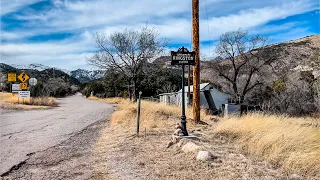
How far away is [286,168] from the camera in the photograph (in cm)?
558

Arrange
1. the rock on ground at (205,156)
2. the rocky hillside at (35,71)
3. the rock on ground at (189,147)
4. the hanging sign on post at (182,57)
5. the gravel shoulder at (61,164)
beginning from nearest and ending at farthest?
1. the gravel shoulder at (61,164)
2. the rock on ground at (205,156)
3. the rock on ground at (189,147)
4. the hanging sign on post at (182,57)
5. the rocky hillside at (35,71)

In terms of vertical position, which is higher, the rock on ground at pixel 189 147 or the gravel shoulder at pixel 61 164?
the rock on ground at pixel 189 147

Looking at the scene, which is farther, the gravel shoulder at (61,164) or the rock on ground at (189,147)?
the rock on ground at (189,147)

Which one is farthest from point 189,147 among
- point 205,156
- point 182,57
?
point 182,57

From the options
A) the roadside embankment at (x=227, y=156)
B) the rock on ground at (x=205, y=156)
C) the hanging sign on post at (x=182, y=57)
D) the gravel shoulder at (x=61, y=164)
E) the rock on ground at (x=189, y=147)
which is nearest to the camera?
the roadside embankment at (x=227, y=156)

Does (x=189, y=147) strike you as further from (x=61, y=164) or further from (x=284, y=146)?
(x=61, y=164)

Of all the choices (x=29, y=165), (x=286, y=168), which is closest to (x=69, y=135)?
(x=29, y=165)

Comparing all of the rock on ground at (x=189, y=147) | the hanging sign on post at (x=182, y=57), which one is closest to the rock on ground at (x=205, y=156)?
the rock on ground at (x=189, y=147)

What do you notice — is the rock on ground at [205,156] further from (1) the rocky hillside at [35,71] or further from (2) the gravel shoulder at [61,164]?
(1) the rocky hillside at [35,71]

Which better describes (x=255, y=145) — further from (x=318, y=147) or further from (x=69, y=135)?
(x=69, y=135)

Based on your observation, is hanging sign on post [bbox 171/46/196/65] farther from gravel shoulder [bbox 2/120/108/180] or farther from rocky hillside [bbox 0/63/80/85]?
rocky hillside [bbox 0/63/80/85]

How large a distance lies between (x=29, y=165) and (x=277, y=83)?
125ft

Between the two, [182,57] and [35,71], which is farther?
[35,71]

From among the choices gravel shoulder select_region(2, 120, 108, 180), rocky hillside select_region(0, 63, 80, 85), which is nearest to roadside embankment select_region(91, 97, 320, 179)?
gravel shoulder select_region(2, 120, 108, 180)
